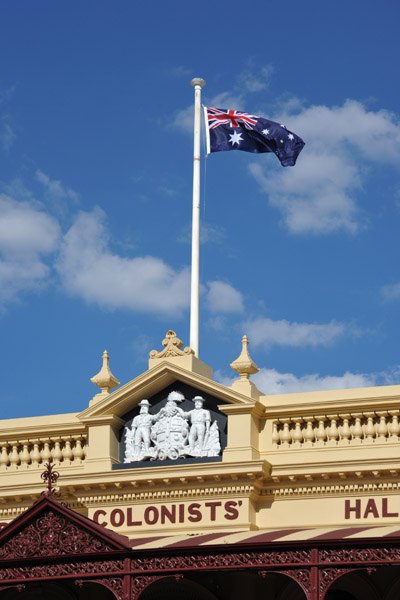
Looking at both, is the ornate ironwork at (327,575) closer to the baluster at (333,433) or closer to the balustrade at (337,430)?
the balustrade at (337,430)

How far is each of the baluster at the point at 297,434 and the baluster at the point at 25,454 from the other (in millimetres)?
6377

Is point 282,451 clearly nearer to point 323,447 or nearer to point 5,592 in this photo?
point 323,447

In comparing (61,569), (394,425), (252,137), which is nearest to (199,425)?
(394,425)

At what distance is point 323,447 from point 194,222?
7124 mm

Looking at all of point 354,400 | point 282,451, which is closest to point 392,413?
point 354,400

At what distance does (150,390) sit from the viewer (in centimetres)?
2853

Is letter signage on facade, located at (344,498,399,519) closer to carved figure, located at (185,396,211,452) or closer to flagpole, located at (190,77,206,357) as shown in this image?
carved figure, located at (185,396,211,452)

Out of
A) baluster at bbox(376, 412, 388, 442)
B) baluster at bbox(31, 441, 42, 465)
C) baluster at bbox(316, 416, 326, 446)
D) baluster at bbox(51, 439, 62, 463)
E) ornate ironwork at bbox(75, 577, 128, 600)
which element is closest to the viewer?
ornate ironwork at bbox(75, 577, 128, 600)

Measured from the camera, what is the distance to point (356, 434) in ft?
88.0

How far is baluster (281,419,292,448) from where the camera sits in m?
27.5

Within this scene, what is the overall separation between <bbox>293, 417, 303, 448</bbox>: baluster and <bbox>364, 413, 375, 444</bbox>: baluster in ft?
4.74

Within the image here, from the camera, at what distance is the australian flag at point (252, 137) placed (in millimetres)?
32312

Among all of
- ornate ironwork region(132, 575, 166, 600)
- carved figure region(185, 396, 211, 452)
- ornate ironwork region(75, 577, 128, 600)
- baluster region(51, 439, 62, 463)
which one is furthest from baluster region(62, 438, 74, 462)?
ornate ironwork region(132, 575, 166, 600)

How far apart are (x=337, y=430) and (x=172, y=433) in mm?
3571
